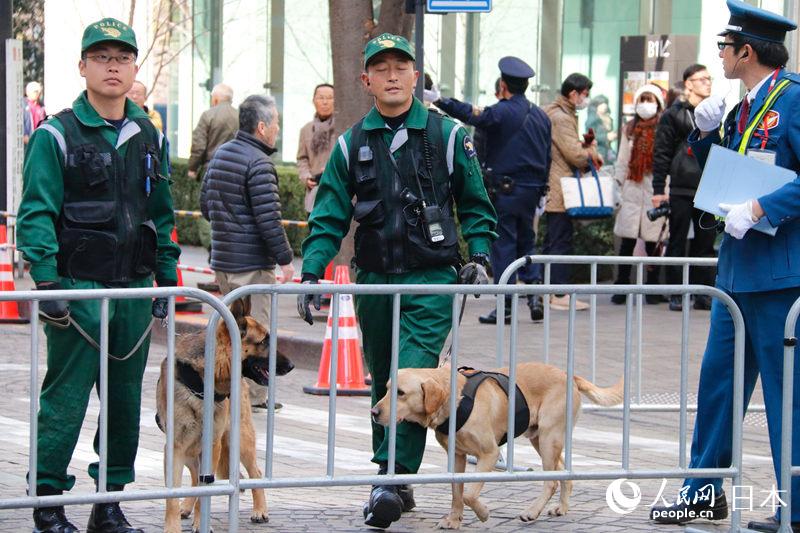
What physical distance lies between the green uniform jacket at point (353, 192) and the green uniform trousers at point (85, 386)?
86 cm

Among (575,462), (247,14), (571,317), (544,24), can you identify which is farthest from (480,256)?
(247,14)

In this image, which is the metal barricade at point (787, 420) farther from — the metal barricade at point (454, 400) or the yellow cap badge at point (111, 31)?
the yellow cap badge at point (111, 31)

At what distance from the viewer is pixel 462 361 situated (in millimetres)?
10969

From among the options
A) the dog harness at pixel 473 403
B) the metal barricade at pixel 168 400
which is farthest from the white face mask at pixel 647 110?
the metal barricade at pixel 168 400

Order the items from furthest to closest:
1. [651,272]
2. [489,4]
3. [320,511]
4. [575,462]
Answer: [651,272] < [489,4] < [575,462] < [320,511]

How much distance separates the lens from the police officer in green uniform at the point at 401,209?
6410mm

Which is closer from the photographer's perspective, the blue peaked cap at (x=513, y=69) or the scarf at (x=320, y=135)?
the blue peaked cap at (x=513, y=69)

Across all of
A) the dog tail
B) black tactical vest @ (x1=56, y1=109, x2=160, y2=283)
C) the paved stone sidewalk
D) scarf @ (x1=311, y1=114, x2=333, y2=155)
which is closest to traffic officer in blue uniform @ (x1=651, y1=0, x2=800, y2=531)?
the paved stone sidewalk

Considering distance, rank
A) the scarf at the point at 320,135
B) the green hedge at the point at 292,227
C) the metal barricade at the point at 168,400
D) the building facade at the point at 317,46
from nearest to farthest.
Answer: the metal barricade at the point at 168,400, the scarf at the point at 320,135, the green hedge at the point at 292,227, the building facade at the point at 317,46

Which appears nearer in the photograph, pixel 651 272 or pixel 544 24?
pixel 651 272

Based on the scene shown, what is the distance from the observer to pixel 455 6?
10672 millimetres

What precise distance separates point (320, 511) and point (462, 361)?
4.36m

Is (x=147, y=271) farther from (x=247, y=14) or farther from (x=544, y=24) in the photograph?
(x=247, y=14)

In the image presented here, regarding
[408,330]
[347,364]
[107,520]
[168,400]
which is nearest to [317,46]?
[347,364]
